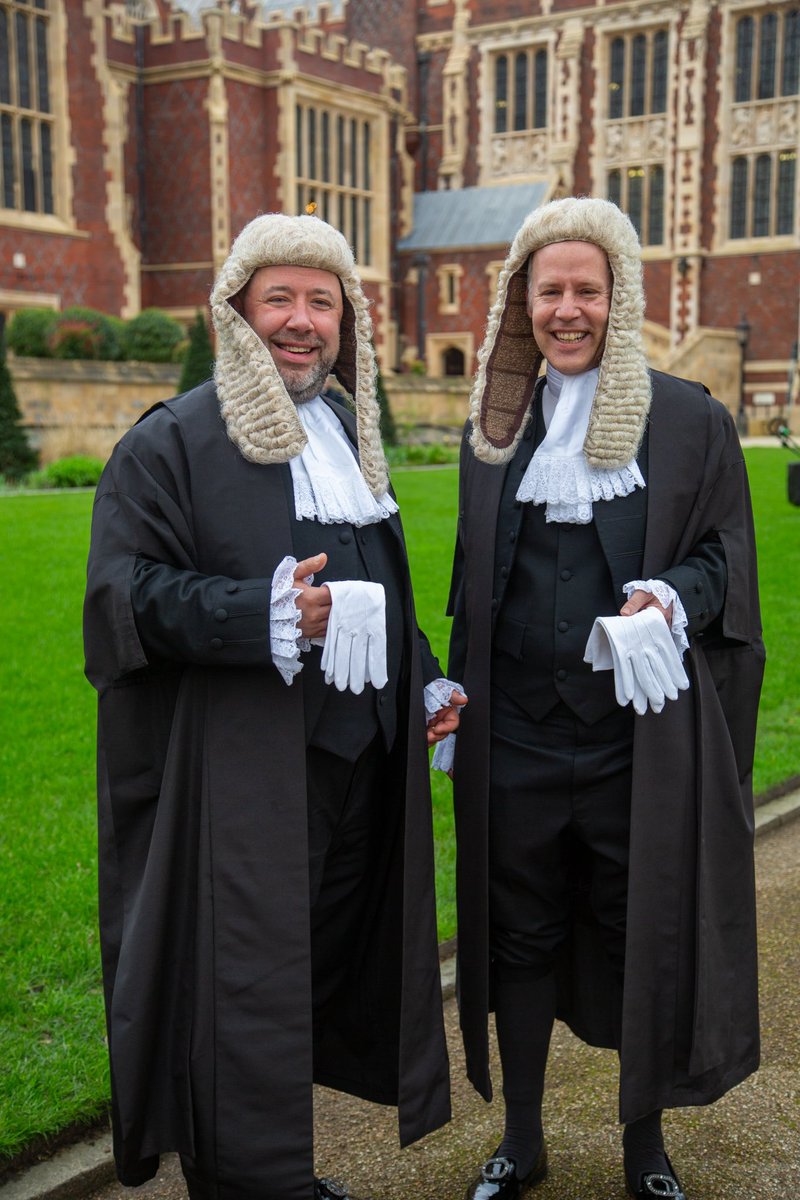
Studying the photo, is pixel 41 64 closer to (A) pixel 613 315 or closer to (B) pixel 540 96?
(B) pixel 540 96

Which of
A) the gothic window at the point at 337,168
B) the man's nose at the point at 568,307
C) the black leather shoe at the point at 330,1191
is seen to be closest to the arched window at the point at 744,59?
the gothic window at the point at 337,168

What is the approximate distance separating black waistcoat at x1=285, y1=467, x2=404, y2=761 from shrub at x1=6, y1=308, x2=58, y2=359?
19220 mm

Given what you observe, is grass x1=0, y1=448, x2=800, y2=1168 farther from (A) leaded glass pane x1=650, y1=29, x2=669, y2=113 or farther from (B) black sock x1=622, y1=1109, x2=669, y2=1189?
(A) leaded glass pane x1=650, y1=29, x2=669, y2=113

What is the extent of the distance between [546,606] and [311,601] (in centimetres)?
60

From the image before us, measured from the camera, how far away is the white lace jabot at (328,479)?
2.58 m

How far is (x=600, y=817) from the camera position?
2.72 metres

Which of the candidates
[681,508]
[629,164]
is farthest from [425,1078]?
[629,164]

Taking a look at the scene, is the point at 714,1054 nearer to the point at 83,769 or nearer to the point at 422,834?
the point at 422,834

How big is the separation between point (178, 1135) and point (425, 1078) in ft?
1.74

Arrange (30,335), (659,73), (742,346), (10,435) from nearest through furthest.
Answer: (10,435) → (30,335) → (742,346) → (659,73)

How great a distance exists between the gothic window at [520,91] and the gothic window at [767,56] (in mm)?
5467

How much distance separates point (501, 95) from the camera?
117 ft

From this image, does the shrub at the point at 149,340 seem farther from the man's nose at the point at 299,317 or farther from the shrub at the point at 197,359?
the man's nose at the point at 299,317

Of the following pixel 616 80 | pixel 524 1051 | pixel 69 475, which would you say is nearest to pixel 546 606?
pixel 524 1051
